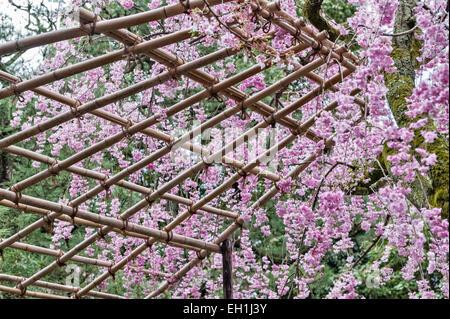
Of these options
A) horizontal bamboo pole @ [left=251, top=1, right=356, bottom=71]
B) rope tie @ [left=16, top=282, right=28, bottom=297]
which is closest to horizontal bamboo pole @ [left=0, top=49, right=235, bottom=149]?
horizontal bamboo pole @ [left=251, top=1, right=356, bottom=71]

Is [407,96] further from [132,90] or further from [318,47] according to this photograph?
[132,90]

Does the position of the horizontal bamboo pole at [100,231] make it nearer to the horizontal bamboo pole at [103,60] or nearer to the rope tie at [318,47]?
the horizontal bamboo pole at [103,60]

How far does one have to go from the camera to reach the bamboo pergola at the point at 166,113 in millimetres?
2508

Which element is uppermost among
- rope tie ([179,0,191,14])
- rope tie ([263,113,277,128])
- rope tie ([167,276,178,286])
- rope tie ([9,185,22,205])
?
rope tie ([263,113,277,128])

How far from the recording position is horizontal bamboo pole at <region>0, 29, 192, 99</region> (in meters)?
2.60

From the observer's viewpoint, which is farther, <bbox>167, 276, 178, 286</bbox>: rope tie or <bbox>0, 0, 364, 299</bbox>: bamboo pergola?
<bbox>167, 276, 178, 286</bbox>: rope tie

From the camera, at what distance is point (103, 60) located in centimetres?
266

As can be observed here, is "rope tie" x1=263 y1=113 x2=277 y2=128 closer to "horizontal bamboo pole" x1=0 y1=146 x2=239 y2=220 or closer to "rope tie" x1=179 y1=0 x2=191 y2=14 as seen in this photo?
"horizontal bamboo pole" x1=0 y1=146 x2=239 y2=220

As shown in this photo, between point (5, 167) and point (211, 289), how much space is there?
10.7ft

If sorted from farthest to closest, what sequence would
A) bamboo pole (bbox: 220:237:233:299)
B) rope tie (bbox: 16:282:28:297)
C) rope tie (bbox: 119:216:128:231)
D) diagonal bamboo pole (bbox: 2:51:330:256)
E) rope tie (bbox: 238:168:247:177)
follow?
bamboo pole (bbox: 220:237:233:299) < rope tie (bbox: 16:282:28:297) < rope tie (bbox: 119:216:128:231) < rope tie (bbox: 238:168:247:177) < diagonal bamboo pole (bbox: 2:51:330:256)

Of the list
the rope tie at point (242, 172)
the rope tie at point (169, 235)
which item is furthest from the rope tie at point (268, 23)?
the rope tie at point (169, 235)

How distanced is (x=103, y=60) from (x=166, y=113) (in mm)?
569

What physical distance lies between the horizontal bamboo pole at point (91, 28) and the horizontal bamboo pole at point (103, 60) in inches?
6.1
